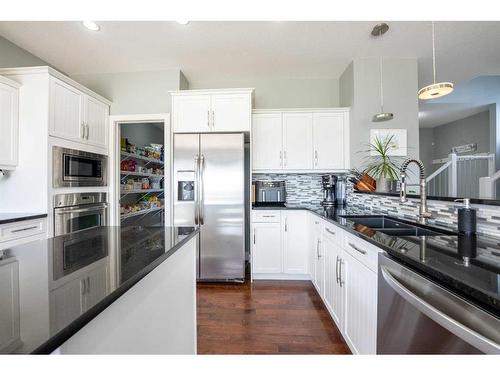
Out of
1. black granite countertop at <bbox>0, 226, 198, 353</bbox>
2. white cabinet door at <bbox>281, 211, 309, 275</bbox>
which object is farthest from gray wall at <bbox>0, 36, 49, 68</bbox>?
white cabinet door at <bbox>281, 211, 309, 275</bbox>

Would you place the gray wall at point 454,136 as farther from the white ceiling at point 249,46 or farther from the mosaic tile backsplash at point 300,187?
the mosaic tile backsplash at point 300,187

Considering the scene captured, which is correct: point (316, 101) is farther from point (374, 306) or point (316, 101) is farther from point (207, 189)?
point (374, 306)

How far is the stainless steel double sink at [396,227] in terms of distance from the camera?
4.89 ft

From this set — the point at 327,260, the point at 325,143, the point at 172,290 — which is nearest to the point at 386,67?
the point at 325,143

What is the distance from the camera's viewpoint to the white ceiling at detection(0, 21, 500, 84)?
2393 mm

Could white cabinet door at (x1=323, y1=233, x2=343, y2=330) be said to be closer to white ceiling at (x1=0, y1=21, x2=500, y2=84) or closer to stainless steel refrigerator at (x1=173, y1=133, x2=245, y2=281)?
stainless steel refrigerator at (x1=173, y1=133, x2=245, y2=281)

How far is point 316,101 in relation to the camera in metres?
3.52

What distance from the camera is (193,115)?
2.92 m

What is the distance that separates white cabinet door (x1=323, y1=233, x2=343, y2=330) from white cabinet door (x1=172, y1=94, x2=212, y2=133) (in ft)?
6.11

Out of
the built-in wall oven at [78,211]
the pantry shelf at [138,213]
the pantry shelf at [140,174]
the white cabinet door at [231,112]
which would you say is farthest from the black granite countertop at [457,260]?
the pantry shelf at [140,174]

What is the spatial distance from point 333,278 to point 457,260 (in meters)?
1.15

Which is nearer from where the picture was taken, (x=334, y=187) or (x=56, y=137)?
(x=56, y=137)

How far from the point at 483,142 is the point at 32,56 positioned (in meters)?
8.26

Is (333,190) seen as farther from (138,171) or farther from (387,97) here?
(138,171)
